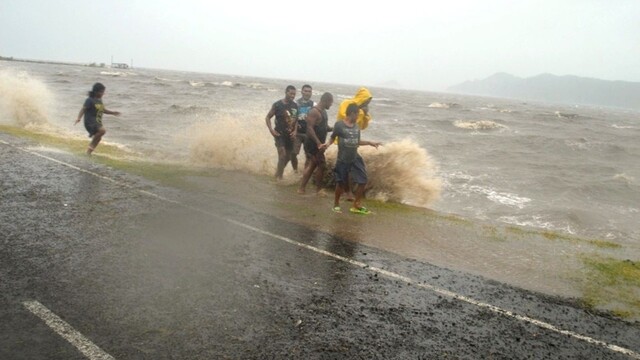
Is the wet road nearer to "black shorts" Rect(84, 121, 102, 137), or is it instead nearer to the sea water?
the sea water

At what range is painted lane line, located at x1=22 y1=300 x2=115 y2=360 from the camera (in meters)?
3.30

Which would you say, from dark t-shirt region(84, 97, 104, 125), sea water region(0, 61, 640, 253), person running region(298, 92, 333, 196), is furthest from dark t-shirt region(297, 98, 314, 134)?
dark t-shirt region(84, 97, 104, 125)

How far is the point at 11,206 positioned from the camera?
657 cm

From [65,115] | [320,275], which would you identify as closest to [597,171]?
[320,275]

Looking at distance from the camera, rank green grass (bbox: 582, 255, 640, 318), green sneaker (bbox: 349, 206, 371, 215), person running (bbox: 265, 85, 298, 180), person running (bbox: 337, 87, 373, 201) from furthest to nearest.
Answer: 1. person running (bbox: 265, 85, 298, 180)
2. person running (bbox: 337, 87, 373, 201)
3. green sneaker (bbox: 349, 206, 371, 215)
4. green grass (bbox: 582, 255, 640, 318)

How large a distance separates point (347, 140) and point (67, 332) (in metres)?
5.27

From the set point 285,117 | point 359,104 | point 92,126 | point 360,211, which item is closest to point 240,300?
point 360,211

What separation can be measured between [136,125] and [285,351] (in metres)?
20.8

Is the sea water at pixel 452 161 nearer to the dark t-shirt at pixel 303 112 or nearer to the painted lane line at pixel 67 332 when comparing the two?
the dark t-shirt at pixel 303 112

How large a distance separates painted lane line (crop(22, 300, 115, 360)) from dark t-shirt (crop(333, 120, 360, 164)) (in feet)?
16.7

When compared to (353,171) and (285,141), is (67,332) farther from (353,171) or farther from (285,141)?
(285,141)

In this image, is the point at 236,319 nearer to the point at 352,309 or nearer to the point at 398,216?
the point at 352,309

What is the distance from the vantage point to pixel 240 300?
4367 millimetres

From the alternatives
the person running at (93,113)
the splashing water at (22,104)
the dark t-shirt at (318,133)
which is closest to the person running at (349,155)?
the dark t-shirt at (318,133)
